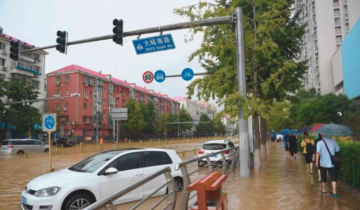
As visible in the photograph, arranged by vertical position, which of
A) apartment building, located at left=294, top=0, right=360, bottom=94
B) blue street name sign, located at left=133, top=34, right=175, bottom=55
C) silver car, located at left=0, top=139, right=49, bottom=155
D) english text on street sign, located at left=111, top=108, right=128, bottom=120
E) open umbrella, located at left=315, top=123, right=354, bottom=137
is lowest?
silver car, located at left=0, top=139, right=49, bottom=155

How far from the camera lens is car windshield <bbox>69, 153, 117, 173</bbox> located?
23.3ft

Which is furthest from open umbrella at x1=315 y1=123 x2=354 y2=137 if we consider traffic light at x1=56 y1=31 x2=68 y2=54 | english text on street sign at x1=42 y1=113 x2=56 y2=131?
english text on street sign at x1=42 y1=113 x2=56 y2=131

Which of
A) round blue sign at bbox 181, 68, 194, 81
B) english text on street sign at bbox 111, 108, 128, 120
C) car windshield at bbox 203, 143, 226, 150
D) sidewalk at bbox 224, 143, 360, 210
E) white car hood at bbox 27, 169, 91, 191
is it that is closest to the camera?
white car hood at bbox 27, 169, 91, 191

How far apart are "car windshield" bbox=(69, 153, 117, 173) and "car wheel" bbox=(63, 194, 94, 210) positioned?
0.70m

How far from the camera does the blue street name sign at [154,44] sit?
36.1 feet

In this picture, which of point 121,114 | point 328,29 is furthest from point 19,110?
point 328,29

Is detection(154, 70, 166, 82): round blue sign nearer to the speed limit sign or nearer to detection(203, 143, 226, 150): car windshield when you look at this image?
the speed limit sign

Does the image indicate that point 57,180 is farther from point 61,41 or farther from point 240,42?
point 240,42

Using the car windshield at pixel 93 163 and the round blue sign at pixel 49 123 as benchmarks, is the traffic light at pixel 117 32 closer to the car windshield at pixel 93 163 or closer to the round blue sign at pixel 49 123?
the car windshield at pixel 93 163

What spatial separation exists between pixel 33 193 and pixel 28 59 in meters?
53.3

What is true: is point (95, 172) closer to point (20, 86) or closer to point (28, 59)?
point (20, 86)

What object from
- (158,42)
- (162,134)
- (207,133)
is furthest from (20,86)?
(207,133)

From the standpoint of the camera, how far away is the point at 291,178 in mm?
11672

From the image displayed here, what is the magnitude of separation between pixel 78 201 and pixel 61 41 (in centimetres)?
778
